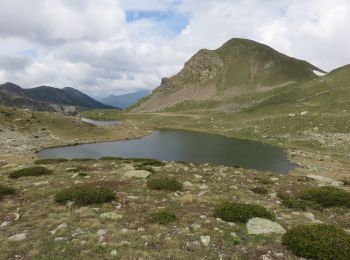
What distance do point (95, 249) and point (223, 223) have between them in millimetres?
5901

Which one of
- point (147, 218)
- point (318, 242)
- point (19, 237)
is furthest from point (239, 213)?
point (19, 237)

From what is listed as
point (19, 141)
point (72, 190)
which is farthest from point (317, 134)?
point (72, 190)

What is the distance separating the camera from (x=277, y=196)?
23.0m

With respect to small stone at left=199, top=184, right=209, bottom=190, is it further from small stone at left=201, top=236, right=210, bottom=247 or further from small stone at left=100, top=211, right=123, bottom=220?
small stone at left=201, top=236, right=210, bottom=247

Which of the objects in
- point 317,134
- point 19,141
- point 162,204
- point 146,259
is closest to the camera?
point 146,259

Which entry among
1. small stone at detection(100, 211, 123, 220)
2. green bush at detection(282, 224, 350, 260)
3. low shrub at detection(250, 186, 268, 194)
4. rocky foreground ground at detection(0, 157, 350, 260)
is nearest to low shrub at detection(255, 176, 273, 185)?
rocky foreground ground at detection(0, 157, 350, 260)

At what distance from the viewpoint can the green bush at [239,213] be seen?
52.8ft

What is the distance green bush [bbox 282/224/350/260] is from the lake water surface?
45.4 meters

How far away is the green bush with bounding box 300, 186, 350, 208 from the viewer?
21672mm

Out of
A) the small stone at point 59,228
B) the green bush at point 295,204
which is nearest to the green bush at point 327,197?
the green bush at point 295,204

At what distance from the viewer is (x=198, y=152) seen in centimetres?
7606

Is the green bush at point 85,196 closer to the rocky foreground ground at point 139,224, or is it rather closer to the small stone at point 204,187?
the rocky foreground ground at point 139,224

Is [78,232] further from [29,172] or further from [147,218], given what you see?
[29,172]

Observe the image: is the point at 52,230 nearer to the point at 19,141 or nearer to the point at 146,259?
the point at 146,259
